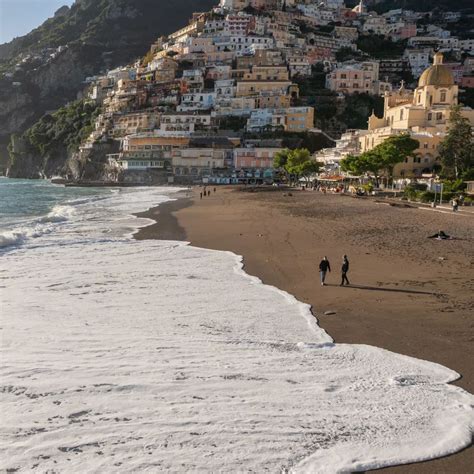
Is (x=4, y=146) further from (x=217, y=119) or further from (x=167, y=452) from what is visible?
(x=167, y=452)

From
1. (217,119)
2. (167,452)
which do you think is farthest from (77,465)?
(217,119)

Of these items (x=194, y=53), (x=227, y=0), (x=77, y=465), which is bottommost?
(x=77, y=465)

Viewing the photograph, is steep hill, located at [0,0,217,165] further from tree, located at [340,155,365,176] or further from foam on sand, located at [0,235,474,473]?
foam on sand, located at [0,235,474,473]

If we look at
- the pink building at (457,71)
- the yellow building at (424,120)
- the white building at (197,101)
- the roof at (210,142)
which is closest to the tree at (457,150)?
the yellow building at (424,120)

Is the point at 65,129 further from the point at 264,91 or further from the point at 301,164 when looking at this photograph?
the point at 301,164

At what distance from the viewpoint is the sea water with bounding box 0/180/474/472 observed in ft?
16.8

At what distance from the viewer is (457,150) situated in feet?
166

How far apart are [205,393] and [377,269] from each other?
9.78 metres

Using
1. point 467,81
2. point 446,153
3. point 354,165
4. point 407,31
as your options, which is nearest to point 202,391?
point 354,165

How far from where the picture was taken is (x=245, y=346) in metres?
8.29

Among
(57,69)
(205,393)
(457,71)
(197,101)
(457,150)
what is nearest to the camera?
(205,393)

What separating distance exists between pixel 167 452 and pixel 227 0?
161m

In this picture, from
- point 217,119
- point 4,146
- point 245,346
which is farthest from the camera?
point 4,146

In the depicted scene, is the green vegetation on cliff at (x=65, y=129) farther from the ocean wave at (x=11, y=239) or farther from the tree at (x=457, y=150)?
the ocean wave at (x=11, y=239)
